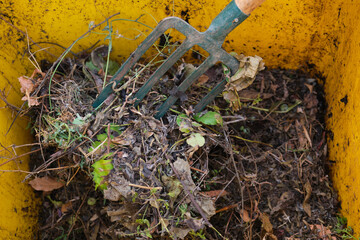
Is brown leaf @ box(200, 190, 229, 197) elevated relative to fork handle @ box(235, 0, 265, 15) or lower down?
lower down

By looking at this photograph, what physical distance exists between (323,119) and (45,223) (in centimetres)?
147

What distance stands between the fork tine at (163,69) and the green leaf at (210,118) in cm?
25

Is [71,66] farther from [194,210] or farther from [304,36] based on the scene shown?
[304,36]

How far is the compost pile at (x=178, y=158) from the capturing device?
5.05 ft

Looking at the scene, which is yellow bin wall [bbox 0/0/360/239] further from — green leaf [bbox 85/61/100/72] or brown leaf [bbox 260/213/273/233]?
brown leaf [bbox 260/213/273/233]

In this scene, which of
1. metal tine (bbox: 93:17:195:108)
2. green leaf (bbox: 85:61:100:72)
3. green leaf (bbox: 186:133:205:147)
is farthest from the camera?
green leaf (bbox: 85:61:100:72)

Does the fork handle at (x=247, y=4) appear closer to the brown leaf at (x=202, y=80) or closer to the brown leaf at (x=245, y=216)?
the brown leaf at (x=202, y=80)

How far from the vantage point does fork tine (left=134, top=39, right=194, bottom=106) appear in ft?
4.89

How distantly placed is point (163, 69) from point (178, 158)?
38 cm

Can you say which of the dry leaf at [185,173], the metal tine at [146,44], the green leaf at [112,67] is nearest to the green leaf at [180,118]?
the dry leaf at [185,173]

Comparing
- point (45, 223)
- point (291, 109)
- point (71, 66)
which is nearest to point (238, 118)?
point (291, 109)

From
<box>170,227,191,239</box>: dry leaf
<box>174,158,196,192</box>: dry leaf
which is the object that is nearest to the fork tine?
<box>174,158,196,192</box>: dry leaf

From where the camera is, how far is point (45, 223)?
1.77 meters

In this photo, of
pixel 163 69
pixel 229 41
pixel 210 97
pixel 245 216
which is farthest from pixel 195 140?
pixel 229 41
